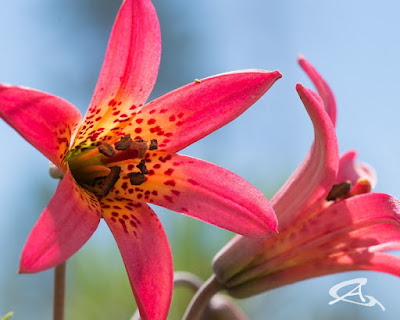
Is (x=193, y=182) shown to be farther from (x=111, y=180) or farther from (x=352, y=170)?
(x=352, y=170)

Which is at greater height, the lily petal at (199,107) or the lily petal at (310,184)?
the lily petal at (199,107)

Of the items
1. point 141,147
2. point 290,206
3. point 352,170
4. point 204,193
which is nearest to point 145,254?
point 204,193

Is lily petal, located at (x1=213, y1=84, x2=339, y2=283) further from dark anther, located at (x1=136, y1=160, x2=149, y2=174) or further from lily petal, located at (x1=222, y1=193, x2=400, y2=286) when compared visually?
dark anther, located at (x1=136, y1=160, x2=149, y2=174)

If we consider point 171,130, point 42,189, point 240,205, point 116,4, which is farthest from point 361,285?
point 116,4

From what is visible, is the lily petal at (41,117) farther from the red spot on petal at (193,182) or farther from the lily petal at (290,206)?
the lily petal at (290,206)

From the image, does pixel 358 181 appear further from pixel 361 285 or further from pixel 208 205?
pixel 208 205

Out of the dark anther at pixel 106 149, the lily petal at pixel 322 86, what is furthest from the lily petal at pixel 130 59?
the lily petal at pixel 322 86
